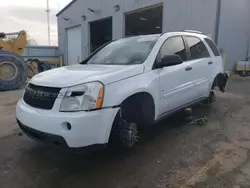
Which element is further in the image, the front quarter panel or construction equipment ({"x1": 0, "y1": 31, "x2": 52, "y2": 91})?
construction equipment ({"x1": 0, "y1": 31, "x2": 52, "y2": 91})

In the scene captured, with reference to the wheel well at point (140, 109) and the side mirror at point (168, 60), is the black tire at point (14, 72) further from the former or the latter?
the side mirror at point (168, 60)

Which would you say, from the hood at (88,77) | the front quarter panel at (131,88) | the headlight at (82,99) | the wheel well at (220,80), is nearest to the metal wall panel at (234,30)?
the wheel well at (220,80)

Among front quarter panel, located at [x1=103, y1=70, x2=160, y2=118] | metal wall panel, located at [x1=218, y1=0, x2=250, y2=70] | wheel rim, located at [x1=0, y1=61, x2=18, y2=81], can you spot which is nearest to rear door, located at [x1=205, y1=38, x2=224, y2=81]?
front quarter panel, located at [x1=103, y1=70, x2=160, y2=118]

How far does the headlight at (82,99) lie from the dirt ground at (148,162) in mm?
505

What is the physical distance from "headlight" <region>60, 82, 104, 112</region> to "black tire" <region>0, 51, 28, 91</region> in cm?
671

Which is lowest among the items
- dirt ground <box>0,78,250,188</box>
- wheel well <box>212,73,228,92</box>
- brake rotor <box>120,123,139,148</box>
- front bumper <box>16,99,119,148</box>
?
dirt ground <box>0,78,250,188</box>

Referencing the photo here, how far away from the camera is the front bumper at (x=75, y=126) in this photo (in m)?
2.34

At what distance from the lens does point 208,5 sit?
9.72 metres

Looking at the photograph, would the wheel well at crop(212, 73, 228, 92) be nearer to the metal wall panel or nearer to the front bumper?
the front bumper

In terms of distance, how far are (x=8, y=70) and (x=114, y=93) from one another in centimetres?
699

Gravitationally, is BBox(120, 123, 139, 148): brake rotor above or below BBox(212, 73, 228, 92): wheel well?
below

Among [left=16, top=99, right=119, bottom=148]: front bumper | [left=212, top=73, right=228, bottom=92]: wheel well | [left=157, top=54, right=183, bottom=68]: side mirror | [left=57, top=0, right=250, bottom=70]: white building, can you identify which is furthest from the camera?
[left=57, top=0, right=250, bottom=70]: white building

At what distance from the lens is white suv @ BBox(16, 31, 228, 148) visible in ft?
7.88

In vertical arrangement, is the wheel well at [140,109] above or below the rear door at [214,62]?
below
